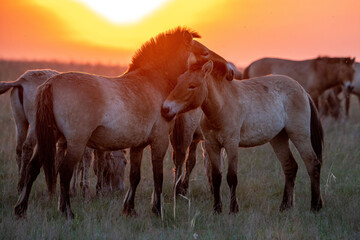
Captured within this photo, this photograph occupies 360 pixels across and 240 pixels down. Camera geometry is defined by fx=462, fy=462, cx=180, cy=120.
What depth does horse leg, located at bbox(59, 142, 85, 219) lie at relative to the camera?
4789 millimetres

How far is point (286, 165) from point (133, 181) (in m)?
2.20

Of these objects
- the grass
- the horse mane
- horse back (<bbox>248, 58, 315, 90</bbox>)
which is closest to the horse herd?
the grass

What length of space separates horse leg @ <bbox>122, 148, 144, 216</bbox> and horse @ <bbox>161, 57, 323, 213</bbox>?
0.73 m

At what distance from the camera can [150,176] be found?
7.92m

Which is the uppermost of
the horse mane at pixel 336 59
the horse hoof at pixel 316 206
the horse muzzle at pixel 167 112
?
the horse muzzle at pixel 167 112

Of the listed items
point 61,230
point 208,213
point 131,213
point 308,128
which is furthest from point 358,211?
point 61,230

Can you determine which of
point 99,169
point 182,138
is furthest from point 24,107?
point 182,138

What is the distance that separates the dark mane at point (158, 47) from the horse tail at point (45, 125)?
144 centimetres

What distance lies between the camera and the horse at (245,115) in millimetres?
5445

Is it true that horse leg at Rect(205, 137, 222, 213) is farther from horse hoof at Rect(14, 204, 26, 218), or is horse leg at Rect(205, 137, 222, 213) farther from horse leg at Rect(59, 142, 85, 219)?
horse hoof at Rect(14, 204, 26, 218)

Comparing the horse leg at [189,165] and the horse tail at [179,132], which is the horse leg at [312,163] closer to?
the horse tail at [179,132]

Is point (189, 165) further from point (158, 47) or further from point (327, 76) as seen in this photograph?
point (327, 76)

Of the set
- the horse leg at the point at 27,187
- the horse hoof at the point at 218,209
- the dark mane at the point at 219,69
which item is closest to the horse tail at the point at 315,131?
the dark mane at the point at 219,69

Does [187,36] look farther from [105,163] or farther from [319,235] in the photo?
[319,235]
